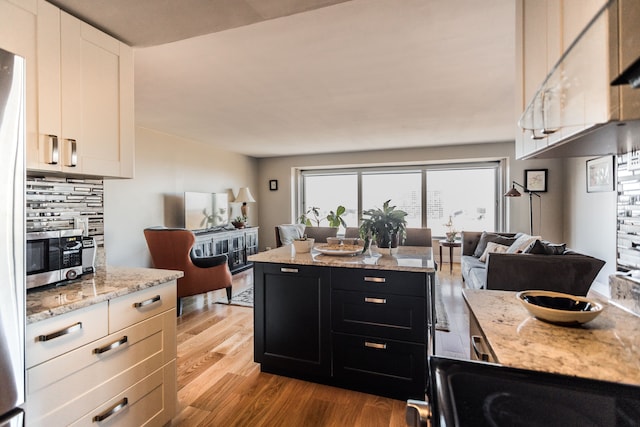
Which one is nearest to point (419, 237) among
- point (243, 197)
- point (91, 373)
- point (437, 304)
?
point (437, 304)

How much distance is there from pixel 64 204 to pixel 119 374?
107 centimetres

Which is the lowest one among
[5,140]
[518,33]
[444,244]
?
[444,244]

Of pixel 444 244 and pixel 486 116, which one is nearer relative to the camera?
pixel 486 116

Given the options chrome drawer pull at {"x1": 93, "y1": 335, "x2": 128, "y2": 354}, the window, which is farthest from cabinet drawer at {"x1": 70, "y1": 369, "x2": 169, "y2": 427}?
the window

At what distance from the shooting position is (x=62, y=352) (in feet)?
3.90

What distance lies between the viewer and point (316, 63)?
248 cm

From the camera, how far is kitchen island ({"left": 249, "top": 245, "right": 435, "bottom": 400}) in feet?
6.20

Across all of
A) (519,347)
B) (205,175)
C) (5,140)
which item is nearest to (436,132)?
(205,175)

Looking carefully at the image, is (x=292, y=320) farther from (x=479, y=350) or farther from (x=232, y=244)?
(x=232, y=244)

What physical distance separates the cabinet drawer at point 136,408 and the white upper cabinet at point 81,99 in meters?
1.08

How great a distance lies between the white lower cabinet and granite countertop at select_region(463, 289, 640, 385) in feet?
4.89

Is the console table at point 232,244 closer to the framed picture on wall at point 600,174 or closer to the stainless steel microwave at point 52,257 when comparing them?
the stainless steel microwave at point 52,257

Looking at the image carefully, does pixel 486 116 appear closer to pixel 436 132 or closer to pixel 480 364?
pixel 436 132

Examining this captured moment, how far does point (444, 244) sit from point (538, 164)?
2.17 m
